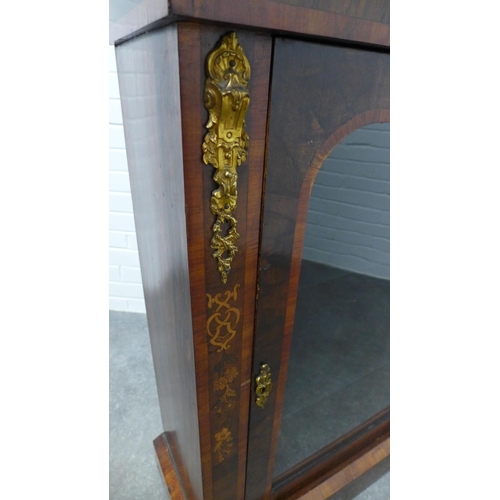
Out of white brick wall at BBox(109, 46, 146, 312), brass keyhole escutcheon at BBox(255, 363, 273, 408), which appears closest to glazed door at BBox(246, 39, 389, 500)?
brass keyhole escutcheon at BBox(255, 363, 273, 408)

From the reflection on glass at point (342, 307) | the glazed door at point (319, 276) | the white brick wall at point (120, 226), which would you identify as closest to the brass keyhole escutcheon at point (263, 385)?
the glazed door at point (319, 276)

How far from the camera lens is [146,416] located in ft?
3.76

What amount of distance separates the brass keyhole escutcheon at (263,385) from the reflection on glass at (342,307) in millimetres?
148

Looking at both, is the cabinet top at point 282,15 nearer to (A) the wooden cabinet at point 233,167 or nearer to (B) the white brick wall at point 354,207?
(A) the wooden cabinet at point 233,167

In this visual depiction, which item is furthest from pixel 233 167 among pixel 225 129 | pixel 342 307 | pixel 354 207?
pixel 342 307

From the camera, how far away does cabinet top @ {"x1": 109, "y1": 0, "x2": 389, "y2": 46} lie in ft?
1.14

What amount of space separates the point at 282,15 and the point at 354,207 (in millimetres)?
437

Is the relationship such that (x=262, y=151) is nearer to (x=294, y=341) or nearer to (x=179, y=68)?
(x=179, y=68)

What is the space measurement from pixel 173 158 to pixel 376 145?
384 millimetres

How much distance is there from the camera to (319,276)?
0.78 meters

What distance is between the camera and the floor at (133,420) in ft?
3.13

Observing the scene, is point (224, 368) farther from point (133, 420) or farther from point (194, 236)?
point (133, 420)

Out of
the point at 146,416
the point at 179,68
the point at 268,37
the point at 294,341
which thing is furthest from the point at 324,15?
the point at 146,416

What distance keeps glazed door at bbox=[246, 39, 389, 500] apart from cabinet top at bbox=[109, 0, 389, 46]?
23mm
